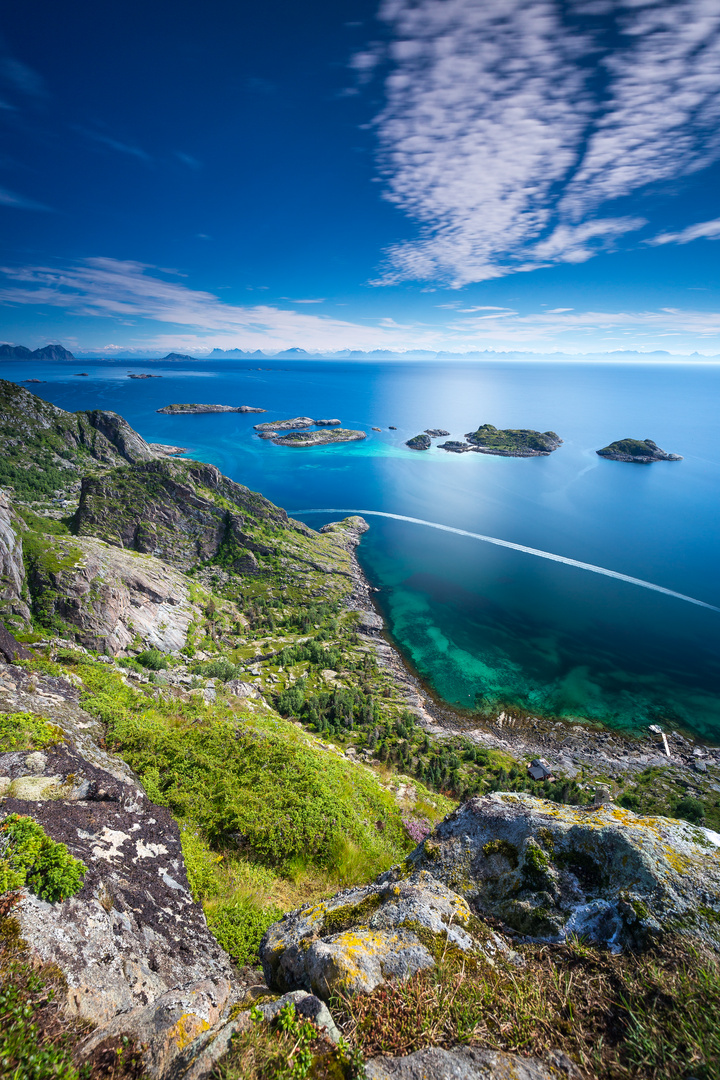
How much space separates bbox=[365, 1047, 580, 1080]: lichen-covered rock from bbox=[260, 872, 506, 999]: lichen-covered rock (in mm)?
881

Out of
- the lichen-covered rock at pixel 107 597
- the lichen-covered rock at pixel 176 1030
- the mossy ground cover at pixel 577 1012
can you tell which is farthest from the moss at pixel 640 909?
the lichen-covered rock at pixel 107 597

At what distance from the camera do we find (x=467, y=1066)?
398 centimetres

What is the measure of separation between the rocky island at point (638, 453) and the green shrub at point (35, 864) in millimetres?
195395

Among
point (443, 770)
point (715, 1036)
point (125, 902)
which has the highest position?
point (715, 1036)

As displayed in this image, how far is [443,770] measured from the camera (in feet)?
109

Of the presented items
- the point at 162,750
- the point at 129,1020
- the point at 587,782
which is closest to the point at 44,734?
the point at 162,750

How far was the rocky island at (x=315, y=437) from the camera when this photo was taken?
172137mm

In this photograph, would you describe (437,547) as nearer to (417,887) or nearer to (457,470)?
(457,470)

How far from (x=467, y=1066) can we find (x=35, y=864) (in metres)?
6.98

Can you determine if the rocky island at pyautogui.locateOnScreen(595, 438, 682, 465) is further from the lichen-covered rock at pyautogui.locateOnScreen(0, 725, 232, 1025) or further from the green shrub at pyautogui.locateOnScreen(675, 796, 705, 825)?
the lichen-covered rock at pyautogui.locateOnScreen(0, 725, 232, 1025)

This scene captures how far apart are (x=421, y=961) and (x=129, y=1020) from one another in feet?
12.4

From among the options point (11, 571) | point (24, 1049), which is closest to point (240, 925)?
point (24, 1049)

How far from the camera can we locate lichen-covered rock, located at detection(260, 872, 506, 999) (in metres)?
5.11

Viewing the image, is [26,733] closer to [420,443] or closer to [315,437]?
[420,443]
